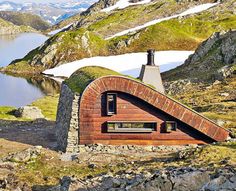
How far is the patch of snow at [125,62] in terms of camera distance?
113m

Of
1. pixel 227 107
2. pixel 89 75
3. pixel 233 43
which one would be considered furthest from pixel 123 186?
pixel 233 43

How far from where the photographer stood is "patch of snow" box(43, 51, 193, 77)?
113 metres

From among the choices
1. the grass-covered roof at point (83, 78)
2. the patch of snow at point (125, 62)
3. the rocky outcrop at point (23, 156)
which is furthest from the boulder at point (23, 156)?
the patch of snow at point (125, 62)

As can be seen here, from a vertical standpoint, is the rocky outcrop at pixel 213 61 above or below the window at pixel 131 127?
above

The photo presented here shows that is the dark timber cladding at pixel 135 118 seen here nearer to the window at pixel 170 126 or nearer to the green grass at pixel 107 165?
the window at pixel 170 126

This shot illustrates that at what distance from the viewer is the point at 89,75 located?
34.8 meters

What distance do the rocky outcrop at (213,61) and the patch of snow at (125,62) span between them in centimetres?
2865

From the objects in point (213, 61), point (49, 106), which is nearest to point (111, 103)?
point (49, 106)

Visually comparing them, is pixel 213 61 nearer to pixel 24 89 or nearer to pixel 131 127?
pixel 131 127

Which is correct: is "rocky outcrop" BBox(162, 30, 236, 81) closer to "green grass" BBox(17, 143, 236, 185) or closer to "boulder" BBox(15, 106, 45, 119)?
"boulder" BBox(15, 106, 45, 119)

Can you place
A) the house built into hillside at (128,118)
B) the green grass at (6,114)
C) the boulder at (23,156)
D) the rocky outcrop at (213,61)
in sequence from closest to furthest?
the boulder at (23,156)
the house built into hillside at (128,118)
the green grass at (6,114)
the rocky outcrop at (213,61)

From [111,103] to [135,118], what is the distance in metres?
2.07

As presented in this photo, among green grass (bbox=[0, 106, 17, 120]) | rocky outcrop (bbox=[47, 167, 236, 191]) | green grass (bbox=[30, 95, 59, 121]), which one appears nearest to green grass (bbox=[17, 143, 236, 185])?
rocky outcrop (bbox=[47, 167, 236, 191])

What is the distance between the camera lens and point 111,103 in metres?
32.4
